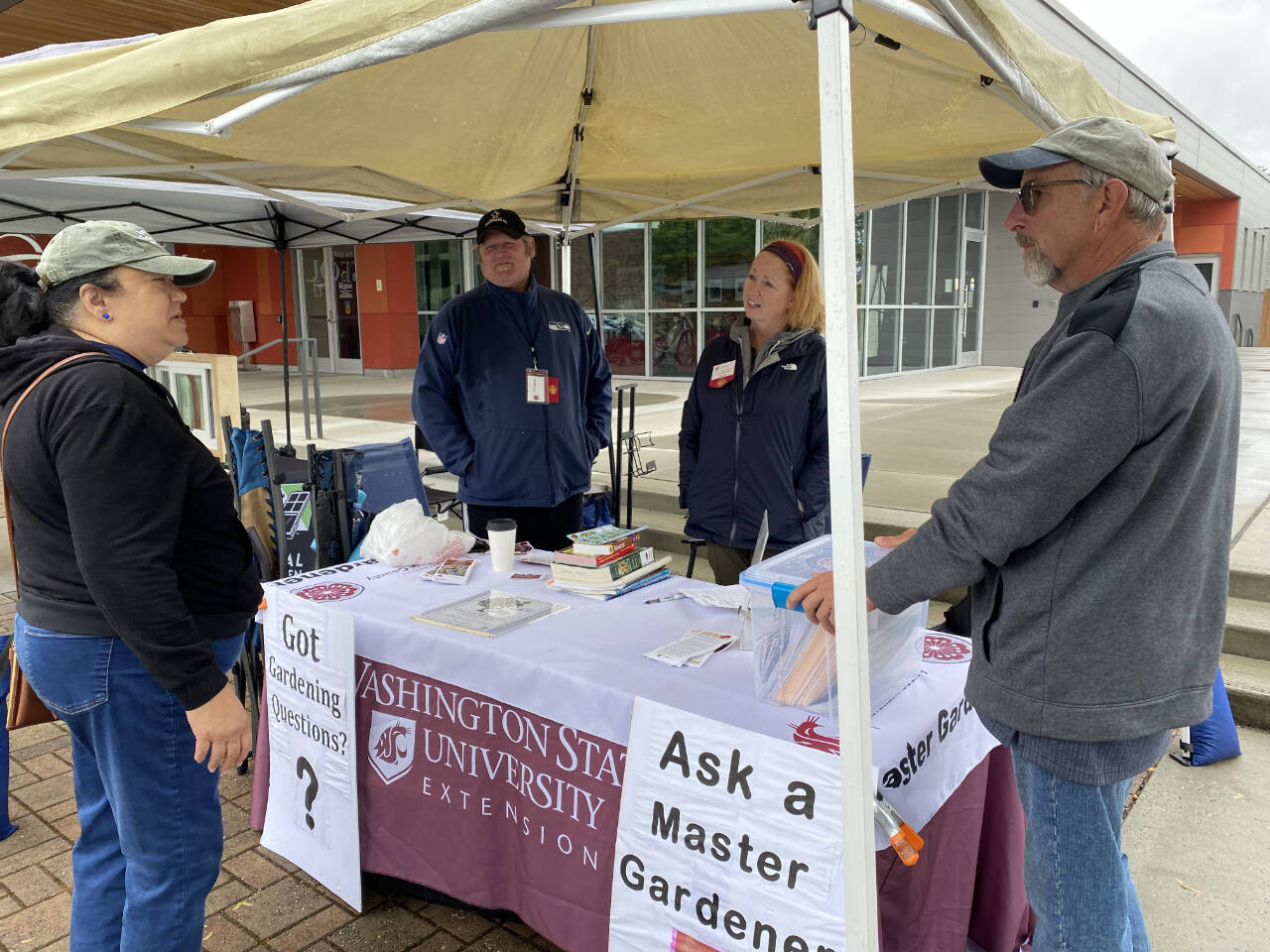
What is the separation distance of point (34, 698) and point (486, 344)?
1.82 m

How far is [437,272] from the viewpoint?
1609 cm

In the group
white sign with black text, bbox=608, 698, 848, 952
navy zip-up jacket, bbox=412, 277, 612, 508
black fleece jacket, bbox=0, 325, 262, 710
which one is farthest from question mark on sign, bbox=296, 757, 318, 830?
navy zip-up jacket, bbox=412, 277, 612, 508

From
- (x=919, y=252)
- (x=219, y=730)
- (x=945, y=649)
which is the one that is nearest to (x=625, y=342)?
(x=919, y=252)

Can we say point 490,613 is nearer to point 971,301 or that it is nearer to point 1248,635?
point 1248,635

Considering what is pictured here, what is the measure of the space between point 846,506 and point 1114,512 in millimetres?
366

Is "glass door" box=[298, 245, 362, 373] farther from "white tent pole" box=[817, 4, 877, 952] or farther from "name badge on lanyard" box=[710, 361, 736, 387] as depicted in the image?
"white tent pole" box=[817, 4, 877, 952]

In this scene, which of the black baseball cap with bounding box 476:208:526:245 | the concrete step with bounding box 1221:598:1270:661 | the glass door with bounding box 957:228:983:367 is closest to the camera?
the black baseball cap with bounding box 476:208:526:245

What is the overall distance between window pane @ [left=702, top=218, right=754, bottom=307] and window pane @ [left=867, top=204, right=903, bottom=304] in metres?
2.23

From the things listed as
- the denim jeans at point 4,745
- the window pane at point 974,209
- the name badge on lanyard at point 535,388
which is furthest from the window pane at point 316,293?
the denim jeans at point 4,745

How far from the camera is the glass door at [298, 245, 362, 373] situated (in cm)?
1695

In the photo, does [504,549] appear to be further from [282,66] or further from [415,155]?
[415,155]

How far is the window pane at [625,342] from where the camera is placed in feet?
44.9

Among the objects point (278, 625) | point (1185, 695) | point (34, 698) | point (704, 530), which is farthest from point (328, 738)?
point (1185, 695)

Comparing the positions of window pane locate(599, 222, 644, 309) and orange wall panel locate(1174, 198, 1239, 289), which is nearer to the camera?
window pane locate(599, 222, 644, 309)
